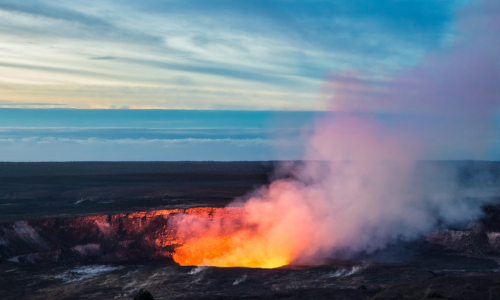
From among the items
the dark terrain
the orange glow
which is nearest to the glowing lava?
the orange glow

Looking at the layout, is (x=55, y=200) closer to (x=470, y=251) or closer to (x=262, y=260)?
(x=262, y=260)

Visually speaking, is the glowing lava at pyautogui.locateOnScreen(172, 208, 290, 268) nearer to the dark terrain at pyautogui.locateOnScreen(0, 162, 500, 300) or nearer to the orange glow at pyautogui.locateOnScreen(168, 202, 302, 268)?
the orange glow at pyautogui.locateOnScreen(168, 202, 302, 268)

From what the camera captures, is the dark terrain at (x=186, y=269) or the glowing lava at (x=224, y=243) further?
the glowing lava at (x=224, y=243)

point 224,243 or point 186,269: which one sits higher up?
point 224,243

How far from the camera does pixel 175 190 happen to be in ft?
181

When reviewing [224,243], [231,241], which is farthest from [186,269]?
[231,241]

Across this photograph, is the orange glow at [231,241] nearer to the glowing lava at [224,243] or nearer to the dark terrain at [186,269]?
the glowing lava at [224,243]

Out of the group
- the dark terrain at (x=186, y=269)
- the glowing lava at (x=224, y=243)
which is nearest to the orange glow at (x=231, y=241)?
the glowing lava at (x=224, y=243)

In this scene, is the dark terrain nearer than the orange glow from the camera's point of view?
Yes

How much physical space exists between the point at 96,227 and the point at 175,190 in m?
27.5

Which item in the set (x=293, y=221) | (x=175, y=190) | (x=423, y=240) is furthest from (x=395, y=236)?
(x=175, y=190)

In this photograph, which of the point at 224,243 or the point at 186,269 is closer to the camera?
the point at 186,269

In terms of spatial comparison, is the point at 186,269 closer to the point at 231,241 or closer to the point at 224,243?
the point at 224,243

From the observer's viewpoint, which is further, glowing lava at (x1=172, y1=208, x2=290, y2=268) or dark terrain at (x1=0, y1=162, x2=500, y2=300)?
glowing lava at (x1=172, y1=208, x2=290, y2=268)
